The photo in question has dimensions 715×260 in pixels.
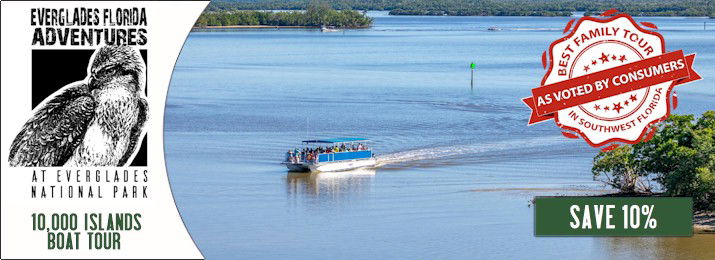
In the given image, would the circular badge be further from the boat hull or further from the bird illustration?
the boat hull

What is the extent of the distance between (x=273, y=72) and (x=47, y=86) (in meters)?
44.3

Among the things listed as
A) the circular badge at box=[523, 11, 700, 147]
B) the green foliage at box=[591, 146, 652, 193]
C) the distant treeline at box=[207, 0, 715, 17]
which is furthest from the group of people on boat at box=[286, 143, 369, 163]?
the distant treeline at box=[207, 0, 715, 17]

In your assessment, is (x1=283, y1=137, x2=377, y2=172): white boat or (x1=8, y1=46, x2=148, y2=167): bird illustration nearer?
(x1=8, y1=46, x2=148, y2=167): bird illustration

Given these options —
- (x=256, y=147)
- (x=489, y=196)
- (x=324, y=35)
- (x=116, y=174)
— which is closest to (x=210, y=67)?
(x=256, y=147)

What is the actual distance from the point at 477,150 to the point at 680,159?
1007 centimetres

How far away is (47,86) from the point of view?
18.0 feet

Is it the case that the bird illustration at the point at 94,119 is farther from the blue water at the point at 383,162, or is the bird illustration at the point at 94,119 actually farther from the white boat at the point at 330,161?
the white boat at the point at 330,161

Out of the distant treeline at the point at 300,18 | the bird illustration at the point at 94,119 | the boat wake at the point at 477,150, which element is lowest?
the boat wake at the point at 477,150

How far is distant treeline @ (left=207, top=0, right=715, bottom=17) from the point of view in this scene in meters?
59.1

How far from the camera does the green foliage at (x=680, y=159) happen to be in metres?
15.5

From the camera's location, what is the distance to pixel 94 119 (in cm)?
560

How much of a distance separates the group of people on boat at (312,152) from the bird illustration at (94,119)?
18.1m

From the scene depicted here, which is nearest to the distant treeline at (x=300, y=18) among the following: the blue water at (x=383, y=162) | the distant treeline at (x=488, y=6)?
the distant treeline at (x=488, y=6)

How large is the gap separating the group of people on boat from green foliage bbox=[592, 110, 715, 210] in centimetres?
737
